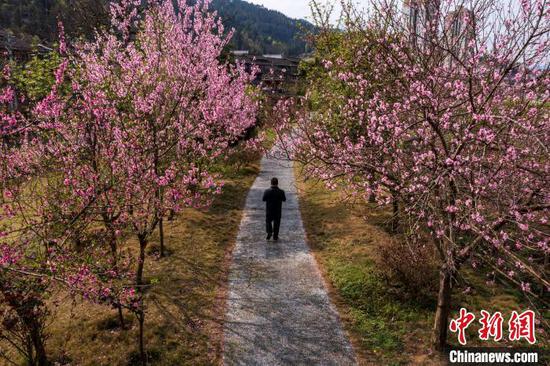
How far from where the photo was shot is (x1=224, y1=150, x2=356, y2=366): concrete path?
6129 millimetres

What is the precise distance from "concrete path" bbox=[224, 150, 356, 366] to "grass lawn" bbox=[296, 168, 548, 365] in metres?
0.34

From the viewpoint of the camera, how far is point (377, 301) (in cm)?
781

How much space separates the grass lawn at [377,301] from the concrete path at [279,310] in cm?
34

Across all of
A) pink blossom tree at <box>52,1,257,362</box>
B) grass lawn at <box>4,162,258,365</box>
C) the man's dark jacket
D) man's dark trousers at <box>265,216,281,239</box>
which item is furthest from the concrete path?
pink blossom tree at <box>52,1,257,362</box>

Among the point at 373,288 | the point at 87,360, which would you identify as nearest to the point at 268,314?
the point at 373,288

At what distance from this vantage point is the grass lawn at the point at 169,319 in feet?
20.4

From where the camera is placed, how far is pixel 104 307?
762 centimetres

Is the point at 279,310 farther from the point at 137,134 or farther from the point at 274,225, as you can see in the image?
the point at 137,134

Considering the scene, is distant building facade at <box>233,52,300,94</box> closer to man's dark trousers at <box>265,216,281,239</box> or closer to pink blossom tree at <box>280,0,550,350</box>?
man's dark trousers at <box>265,216,281,239</box>

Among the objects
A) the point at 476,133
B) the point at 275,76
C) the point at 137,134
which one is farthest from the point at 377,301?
the point at 275,76

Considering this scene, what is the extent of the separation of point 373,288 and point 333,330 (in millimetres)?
1830

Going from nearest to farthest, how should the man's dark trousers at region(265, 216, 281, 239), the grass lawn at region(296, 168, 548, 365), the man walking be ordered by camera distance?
the grass lawn at region(296, 168, 548, 365) → the man walking → the man's dark trousers at region(265, 216, 281, 239)

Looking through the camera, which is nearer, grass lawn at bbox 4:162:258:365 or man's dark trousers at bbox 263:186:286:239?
grass lawn at bbox 4:162:258:365

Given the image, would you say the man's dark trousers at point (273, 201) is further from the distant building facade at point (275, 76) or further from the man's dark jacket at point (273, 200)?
the distant building facade at point (275, 76)
